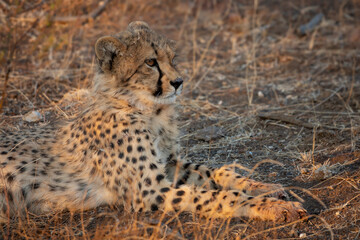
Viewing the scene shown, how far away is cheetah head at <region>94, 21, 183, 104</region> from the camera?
3342 millimetres

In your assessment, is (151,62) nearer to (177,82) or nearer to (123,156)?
(177,82)

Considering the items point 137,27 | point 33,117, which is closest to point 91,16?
point 33,117

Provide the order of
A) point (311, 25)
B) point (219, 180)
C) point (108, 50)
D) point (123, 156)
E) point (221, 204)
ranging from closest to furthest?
1. point (221, 204)
2. point (123, 156)
3. point (108, 50)
4. point (219, 180)
5. point (311, 25)

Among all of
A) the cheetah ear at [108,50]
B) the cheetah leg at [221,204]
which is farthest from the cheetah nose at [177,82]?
the cheetah leg at [221,204]

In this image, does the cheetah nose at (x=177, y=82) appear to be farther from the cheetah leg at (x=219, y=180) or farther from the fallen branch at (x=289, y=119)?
the fallen branch at (x=289, y=119)

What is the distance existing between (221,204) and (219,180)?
466mm

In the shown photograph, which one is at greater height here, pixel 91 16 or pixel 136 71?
pixel 91 16

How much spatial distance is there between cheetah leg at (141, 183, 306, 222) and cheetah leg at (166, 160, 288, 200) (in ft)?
0.50

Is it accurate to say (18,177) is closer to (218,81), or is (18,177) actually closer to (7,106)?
(7,106)

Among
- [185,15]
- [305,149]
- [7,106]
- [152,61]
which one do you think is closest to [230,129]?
[305,149]

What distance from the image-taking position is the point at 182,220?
3.06m

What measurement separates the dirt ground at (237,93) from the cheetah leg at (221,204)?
0.06 metres

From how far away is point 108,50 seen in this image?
3350mm

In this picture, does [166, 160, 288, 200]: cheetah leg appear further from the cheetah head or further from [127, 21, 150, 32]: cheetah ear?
[127, 21, 150, 32]: cheetah ear
